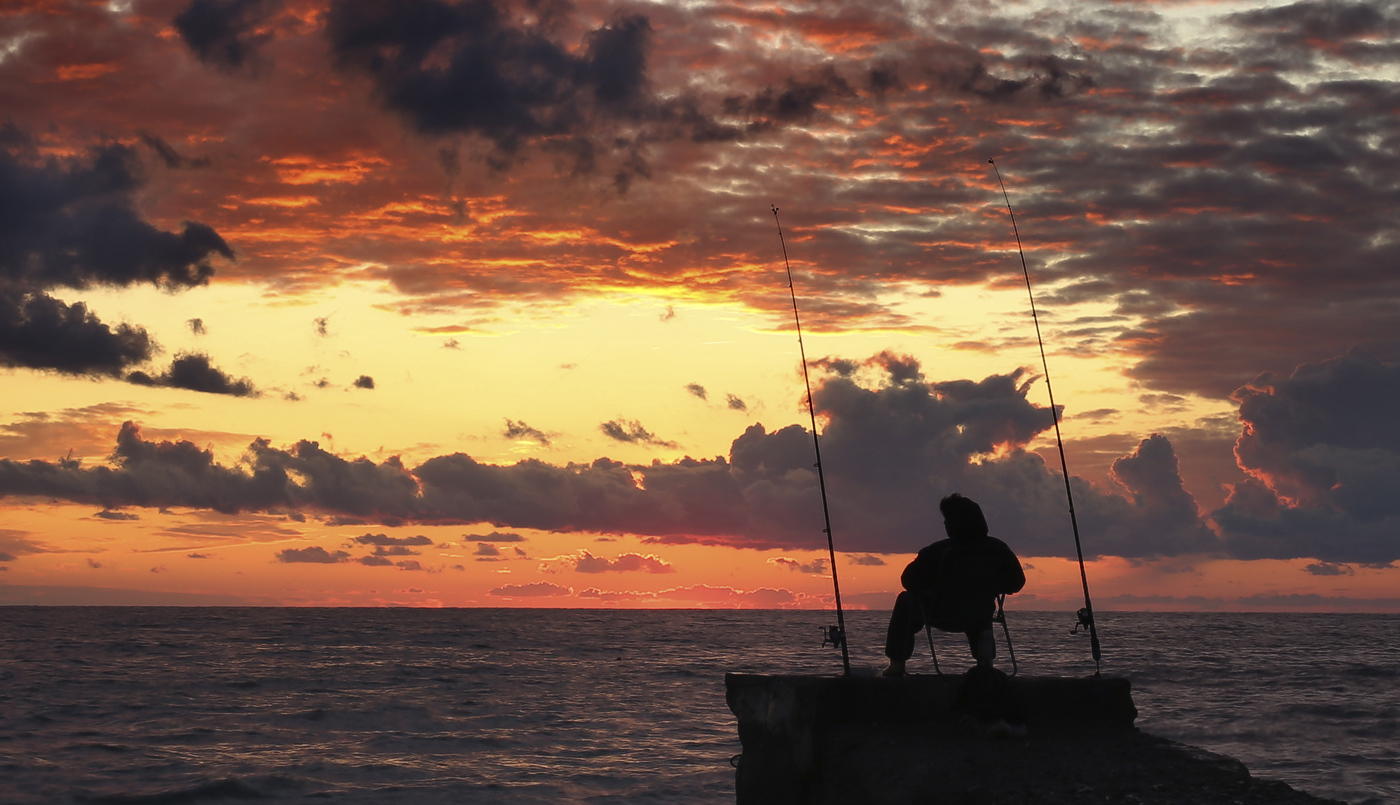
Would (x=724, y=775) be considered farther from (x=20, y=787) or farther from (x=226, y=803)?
(x=20, y=787)

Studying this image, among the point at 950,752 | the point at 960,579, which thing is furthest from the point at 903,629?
the point at 950,752

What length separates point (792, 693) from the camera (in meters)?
6.60

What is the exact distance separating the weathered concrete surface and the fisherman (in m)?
0.42

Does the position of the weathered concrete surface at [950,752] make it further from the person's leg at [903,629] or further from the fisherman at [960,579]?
the fisherman at [960,579]

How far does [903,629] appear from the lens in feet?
21.7

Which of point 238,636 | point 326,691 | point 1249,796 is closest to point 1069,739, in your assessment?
point 1249,796

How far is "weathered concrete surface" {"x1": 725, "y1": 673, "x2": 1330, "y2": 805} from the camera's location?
5371mm

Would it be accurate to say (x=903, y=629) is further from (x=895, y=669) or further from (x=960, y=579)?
(x=960, y=579)

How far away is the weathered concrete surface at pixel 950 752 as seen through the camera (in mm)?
5371

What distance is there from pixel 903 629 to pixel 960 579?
1.65 feet

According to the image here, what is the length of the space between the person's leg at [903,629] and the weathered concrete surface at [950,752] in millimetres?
133

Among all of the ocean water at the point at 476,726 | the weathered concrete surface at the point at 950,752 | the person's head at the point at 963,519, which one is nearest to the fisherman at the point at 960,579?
the person's head at the point at 963,519

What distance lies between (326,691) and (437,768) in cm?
1225

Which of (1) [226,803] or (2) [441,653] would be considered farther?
(2) [441,653]
